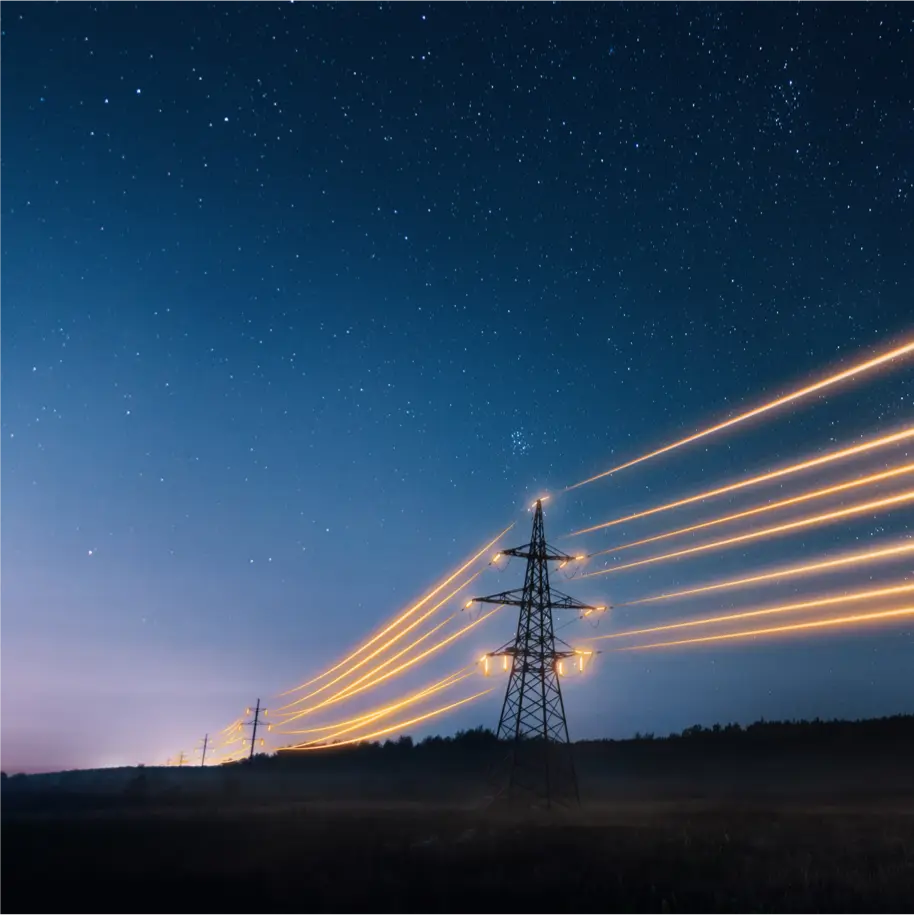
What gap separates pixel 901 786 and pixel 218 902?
56591mm

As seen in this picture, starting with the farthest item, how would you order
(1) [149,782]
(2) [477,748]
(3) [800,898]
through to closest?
(2) [477,748], (1) [149,782], (3) [800,898]

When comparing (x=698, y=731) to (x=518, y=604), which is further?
(x=698, y=731)

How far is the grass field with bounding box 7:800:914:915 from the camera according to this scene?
49.6 ft

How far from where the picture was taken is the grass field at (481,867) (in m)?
15.1

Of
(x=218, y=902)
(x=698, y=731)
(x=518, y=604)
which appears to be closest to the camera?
(x=218, y=902)

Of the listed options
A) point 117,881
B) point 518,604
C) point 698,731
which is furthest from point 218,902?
point 698,731

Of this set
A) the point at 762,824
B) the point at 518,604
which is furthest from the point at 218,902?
the point at 518,604

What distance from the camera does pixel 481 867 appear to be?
1934 centimetres

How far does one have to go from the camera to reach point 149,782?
86750mm

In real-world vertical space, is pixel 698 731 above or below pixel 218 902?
above

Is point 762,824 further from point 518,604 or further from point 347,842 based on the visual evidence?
point 518,604

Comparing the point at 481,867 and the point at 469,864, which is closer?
the point at 481,867

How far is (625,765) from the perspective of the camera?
87188 millimetres

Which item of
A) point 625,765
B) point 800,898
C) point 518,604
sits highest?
point 518,604
